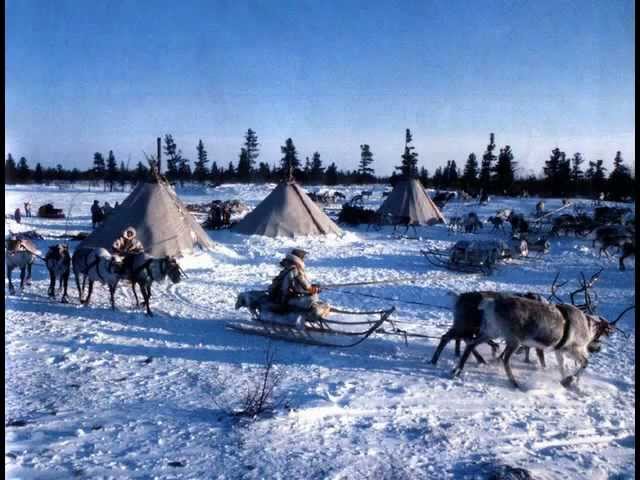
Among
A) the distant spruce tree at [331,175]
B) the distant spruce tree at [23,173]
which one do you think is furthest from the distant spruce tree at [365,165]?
the distant spruce tree at [23,173]

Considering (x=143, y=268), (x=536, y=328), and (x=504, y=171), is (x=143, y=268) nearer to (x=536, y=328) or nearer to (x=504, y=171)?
(x=536, y=328)

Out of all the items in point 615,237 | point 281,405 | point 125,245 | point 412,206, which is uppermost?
point 412,206

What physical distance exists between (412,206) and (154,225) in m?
13.6

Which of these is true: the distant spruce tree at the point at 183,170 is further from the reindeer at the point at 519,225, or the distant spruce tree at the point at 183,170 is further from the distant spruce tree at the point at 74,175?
the reindeer at the point at 519,225

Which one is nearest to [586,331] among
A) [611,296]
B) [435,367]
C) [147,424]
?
[435,367]

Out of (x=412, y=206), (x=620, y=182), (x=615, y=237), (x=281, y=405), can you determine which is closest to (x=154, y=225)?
(x=281, y=405)

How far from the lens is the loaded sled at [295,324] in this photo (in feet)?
21.7

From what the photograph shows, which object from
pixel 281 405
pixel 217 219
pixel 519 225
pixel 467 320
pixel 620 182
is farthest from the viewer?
pixel 620 182

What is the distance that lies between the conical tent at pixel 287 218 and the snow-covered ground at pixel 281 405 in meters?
8.69

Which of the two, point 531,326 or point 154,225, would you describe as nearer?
point 531,326

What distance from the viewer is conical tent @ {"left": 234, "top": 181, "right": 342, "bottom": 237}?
17469 millimetres

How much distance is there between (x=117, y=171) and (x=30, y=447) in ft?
201

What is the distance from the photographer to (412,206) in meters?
23.1

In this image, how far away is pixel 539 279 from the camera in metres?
11.9
